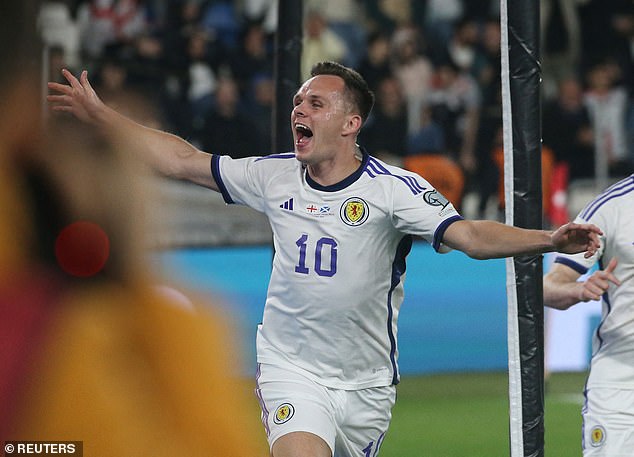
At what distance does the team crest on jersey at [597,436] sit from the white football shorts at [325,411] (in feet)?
3.13

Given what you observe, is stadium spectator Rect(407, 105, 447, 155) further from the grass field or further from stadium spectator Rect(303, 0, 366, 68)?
the grass field

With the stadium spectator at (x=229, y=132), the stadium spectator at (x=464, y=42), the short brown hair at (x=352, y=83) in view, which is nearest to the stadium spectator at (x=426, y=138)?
the stadium spectator at (x=229, y=132)

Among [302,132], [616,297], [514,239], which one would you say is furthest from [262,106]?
[514,239]

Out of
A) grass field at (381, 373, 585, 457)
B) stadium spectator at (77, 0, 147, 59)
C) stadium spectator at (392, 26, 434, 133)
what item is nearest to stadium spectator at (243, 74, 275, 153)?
stadium spectator at (77, 0, 147, 59)

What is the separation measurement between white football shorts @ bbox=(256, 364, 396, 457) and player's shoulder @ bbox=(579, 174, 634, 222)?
50.7 inches

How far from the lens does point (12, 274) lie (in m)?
2.29

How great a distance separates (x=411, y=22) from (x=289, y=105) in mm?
9635

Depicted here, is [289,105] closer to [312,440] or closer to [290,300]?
[290,300]

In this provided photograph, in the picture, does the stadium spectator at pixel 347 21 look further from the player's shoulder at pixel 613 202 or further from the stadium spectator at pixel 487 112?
the player's shoulder at pixel 613 202

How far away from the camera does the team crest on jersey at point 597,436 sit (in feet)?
17.5

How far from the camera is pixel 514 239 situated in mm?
4539

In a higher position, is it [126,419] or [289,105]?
[289,105]

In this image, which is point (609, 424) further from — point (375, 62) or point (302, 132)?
point (375, 62)

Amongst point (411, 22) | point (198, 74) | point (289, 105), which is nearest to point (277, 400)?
point (289, 105)
